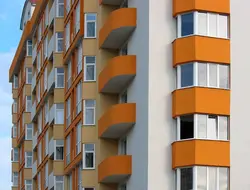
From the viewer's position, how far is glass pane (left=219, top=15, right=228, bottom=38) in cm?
5028

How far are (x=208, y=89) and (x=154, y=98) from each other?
9.03ft

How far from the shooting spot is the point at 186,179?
48.1 m

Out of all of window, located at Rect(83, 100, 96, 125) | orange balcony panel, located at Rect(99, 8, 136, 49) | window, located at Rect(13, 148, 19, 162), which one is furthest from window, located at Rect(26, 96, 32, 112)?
orange balcony panel, located at Rect(99, 8, 136, 49)

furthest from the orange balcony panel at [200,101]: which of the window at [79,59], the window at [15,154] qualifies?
the window at [15,154]

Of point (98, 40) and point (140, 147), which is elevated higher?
point (98, 40)

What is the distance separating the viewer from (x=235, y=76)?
164 ft

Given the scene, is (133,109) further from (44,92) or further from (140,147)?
(44,92)

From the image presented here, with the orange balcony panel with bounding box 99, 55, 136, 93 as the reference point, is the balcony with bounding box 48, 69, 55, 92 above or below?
above

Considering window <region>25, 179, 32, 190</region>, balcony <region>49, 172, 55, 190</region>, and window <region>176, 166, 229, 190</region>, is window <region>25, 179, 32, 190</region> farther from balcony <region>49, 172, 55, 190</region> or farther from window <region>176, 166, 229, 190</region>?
window <region>176, 166, 229, 190</region>

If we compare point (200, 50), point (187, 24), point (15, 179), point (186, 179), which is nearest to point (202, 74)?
point (200, 50)

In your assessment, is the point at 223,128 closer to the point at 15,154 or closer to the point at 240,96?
the point at 240,96

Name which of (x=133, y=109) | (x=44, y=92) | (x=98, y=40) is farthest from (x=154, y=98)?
(x=44, y=92)

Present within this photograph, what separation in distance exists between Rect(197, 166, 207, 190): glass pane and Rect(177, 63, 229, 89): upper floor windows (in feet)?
13.9

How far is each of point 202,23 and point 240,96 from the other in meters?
4.12
